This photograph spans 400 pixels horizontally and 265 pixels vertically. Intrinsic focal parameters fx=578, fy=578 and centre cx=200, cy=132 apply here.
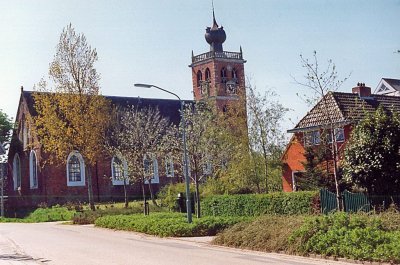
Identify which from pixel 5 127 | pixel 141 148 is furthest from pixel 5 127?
pixel 141 148

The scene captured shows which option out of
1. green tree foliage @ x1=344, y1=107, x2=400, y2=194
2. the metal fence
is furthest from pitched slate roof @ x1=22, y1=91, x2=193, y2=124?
green tree foliage @ x1=344, y1=107, x2=400, y2=194

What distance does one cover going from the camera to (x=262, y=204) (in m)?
29.6

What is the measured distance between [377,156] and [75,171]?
37.7 metres

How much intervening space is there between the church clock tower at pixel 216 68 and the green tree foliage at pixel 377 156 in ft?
156

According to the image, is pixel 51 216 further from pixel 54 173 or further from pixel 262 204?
pixel 262 204

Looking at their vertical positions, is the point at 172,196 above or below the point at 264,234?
above

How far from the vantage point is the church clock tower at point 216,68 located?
74562 millimetres

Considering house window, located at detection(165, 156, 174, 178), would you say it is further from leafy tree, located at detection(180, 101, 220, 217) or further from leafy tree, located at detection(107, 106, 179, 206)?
leafy tree, located at detection(180, 101, 220, 217)

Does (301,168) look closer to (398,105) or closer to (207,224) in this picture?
(398,105)

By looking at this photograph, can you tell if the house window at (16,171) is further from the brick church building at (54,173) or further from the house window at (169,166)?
the house window at (169,166)

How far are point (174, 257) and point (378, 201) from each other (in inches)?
416

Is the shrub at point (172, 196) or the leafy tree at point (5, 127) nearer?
the shrub at point (172, 196)

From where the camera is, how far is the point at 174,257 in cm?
1811

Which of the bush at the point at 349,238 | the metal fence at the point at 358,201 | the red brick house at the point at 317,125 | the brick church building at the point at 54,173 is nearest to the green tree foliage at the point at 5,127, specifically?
the brick church building at the point at 54,173
